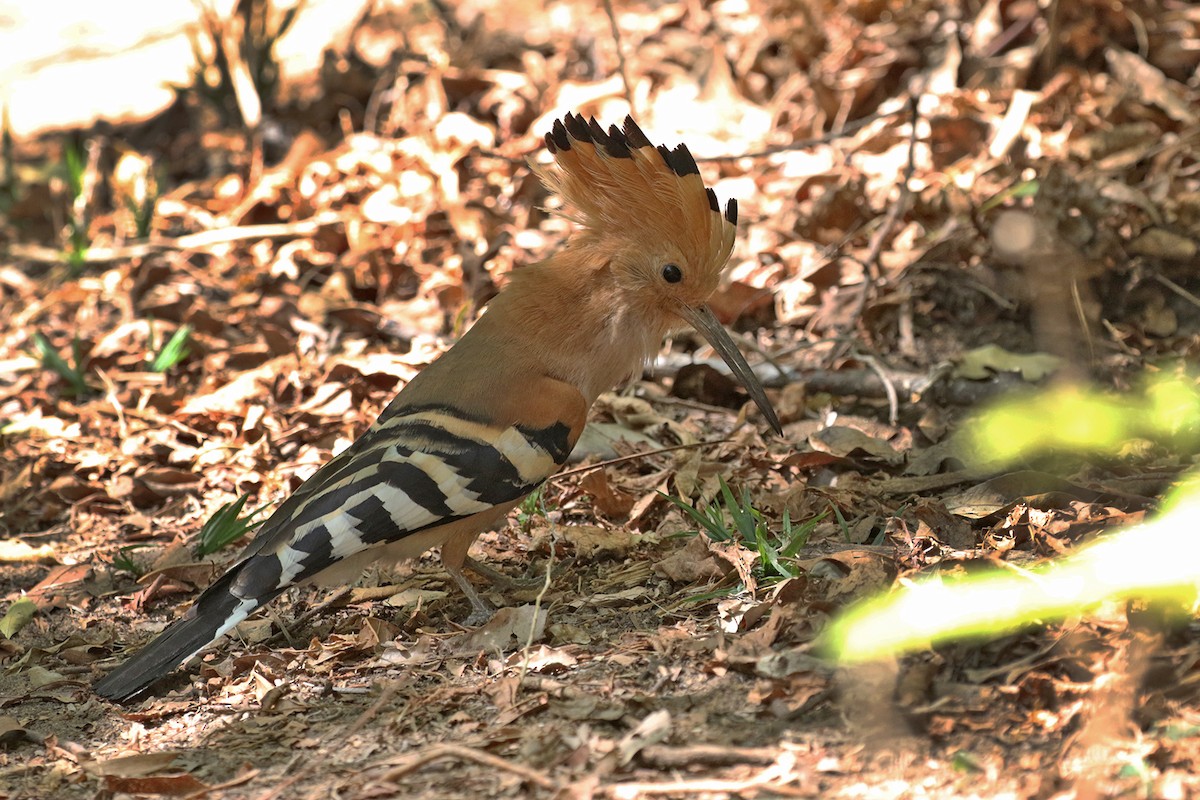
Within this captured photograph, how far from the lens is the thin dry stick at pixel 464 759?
239 centimetres

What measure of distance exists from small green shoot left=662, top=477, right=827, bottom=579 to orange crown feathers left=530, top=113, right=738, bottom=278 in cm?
75

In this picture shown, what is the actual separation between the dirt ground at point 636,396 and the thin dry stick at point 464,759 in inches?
0.6

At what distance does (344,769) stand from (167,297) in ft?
12.6

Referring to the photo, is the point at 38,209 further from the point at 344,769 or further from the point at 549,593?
the point at 344,769

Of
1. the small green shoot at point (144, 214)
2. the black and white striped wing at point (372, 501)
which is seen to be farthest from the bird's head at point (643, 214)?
the small green shoot at point (144, 214)

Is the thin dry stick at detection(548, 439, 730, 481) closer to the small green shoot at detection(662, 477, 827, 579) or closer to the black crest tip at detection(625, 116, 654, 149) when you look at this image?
the small green shoot at detection(662, 477, 827, 579)

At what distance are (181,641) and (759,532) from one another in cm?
150

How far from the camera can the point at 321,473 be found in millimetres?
3609

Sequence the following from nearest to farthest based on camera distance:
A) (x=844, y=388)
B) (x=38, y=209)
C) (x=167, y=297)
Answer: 1. (x=844, y=388)
2. (x=167, y=297)
3. (x=38, y=209)

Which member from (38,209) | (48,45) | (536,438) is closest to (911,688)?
(536,438)

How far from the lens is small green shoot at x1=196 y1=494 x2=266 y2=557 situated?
3.98 metres

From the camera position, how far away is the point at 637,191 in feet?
12.0

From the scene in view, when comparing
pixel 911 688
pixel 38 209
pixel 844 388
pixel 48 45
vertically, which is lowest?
pixel 844 388

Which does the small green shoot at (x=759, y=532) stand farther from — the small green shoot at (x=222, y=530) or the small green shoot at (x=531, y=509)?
the small green shoot at (x=222, y=530)
